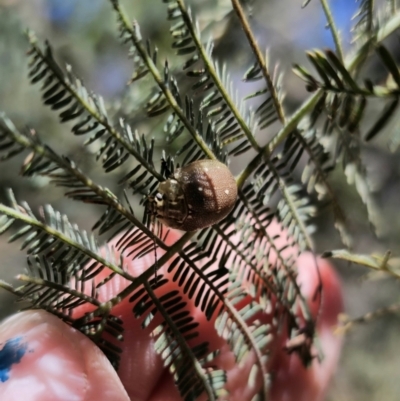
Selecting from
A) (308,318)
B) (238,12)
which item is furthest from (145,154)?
(308,318)

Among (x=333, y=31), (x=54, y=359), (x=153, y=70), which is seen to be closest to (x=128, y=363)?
(x=54, y=359)

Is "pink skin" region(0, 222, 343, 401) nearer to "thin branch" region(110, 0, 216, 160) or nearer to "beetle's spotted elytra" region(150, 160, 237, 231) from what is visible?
"beetle's spotted elytra" region(150, 160, 237, 231)

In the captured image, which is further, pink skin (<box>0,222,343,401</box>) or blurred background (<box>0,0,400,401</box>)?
blurred background (<box>0,0,400,401</box>)

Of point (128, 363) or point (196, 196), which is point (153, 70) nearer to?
point (196, 196)

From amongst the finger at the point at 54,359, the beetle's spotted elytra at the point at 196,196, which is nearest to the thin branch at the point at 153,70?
the beetle's spotted elytra at the point at 196,196

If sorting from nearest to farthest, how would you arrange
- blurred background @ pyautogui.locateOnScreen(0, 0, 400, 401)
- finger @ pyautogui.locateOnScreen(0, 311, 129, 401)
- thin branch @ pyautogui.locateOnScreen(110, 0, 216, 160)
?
thin branch @ pyautogui.locateOnScreen(110, 0, 216, 160) → finger @ pyautogui.locateOnScreen(0, 311, 129, 401) → blurred background @ pyautogui.locateOnScreen(0, 0, 400, 401)

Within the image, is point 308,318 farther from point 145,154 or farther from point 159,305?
point 145,154

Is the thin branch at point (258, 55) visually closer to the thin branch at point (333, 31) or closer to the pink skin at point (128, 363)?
the thin branch at point (333, 31)

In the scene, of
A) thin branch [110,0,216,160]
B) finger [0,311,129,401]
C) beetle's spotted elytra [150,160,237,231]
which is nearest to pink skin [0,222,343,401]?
finger [0,311,129,401]
